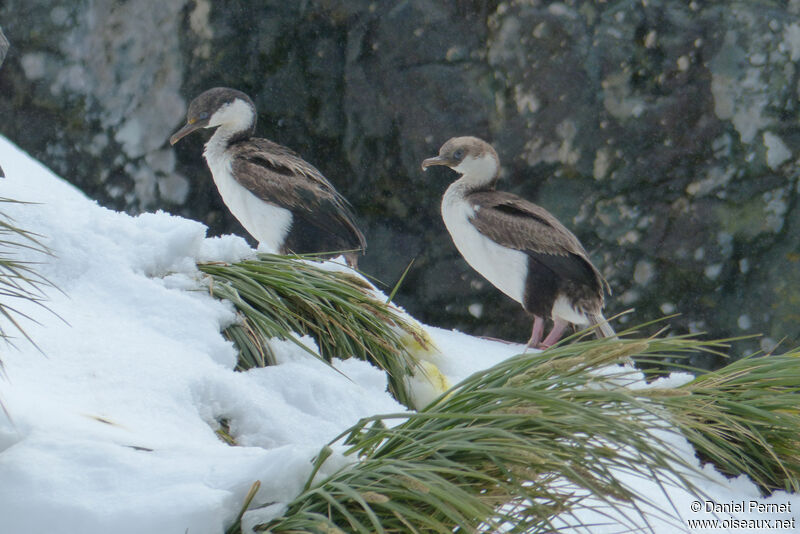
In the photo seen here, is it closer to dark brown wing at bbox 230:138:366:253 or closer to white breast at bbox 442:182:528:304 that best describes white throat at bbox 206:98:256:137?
dark brown wing at bbox 230:138:366:253

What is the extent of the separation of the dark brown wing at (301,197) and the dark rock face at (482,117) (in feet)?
1.79

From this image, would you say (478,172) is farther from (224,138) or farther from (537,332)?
(224,138)

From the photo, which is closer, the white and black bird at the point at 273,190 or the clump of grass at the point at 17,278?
the clump of grass at the point at 17,278

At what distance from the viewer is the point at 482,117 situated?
4816mm

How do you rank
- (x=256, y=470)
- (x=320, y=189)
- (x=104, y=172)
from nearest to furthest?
(x=256, y=470), (x=320, y=189), (x=104, y=172)

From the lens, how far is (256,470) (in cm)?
146

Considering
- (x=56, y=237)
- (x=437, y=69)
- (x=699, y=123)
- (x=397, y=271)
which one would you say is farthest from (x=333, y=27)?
(x=56, y=237)

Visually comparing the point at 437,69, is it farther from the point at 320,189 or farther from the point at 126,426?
the point at 126,426

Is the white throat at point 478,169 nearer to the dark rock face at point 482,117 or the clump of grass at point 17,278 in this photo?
the dark rock face at point 482,117

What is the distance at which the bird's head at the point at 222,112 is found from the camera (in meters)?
4.64

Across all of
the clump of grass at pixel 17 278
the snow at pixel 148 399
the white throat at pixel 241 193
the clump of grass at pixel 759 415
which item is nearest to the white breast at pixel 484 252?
the white throat at pixel 241 193

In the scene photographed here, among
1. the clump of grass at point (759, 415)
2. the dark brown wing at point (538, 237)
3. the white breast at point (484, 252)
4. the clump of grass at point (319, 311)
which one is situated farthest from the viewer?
the white breast at point (484, 252)

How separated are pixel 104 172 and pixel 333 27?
1.50 m

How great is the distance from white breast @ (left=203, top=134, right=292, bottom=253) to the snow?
5.70ft
